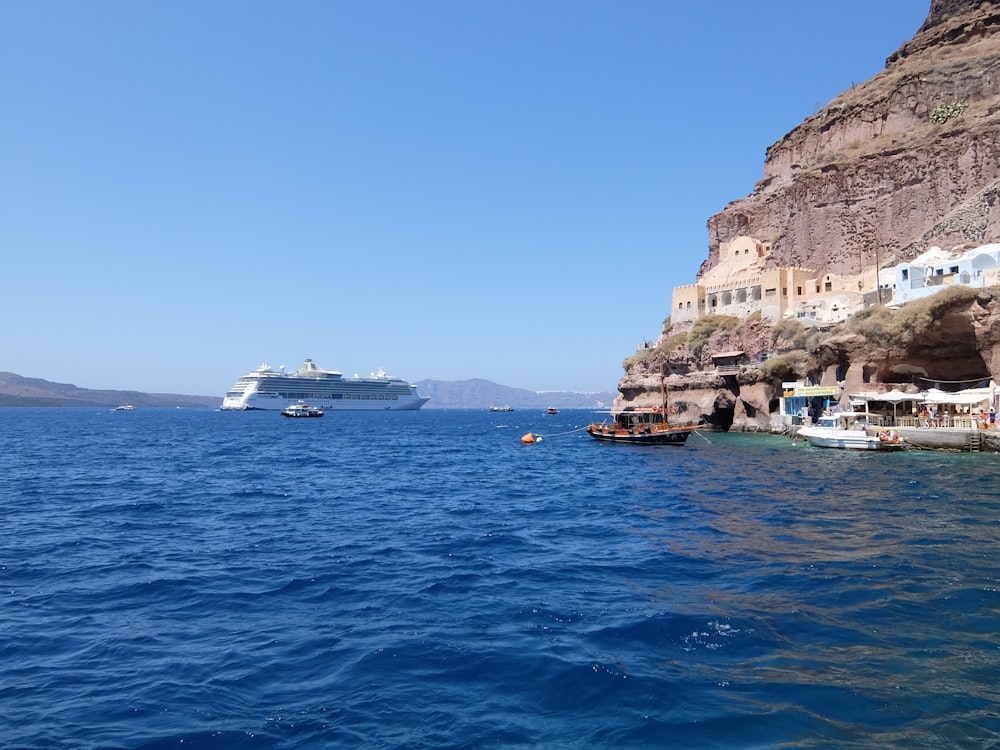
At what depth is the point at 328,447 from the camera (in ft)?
155

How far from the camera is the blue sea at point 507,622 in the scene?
6594 mm

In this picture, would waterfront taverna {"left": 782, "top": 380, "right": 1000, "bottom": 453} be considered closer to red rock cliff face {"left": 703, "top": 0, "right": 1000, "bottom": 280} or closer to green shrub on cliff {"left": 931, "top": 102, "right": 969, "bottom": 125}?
red rock cliff face {"left": 703, "top": 0, "right": 1000, "bottom": 280}

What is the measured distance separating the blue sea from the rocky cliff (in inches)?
1020

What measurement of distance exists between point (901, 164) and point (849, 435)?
38783 mm

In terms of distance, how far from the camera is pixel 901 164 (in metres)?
63.0

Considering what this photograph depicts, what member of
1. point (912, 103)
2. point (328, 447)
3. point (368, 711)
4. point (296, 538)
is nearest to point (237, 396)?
point (328, 447)

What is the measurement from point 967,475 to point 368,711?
82.6ft

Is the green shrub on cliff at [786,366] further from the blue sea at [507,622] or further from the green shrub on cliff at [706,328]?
the blue sea at [507,622]

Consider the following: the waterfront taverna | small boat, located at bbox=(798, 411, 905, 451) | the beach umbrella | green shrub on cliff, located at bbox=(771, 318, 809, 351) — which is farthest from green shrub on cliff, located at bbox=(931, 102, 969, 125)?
small boat, located at bbox=(798, 411, 905, 451)

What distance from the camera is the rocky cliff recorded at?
4378cm

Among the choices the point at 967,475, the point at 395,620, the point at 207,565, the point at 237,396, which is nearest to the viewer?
the point at 395,620

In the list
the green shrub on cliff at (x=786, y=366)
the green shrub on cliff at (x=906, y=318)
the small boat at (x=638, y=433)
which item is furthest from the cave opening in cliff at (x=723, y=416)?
the green shrub on cliff at (x=906, y=318)

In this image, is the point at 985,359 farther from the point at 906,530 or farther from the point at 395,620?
the point at 395,620

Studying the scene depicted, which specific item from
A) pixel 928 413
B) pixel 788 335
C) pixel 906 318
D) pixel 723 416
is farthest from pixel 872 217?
pixel 928 413
